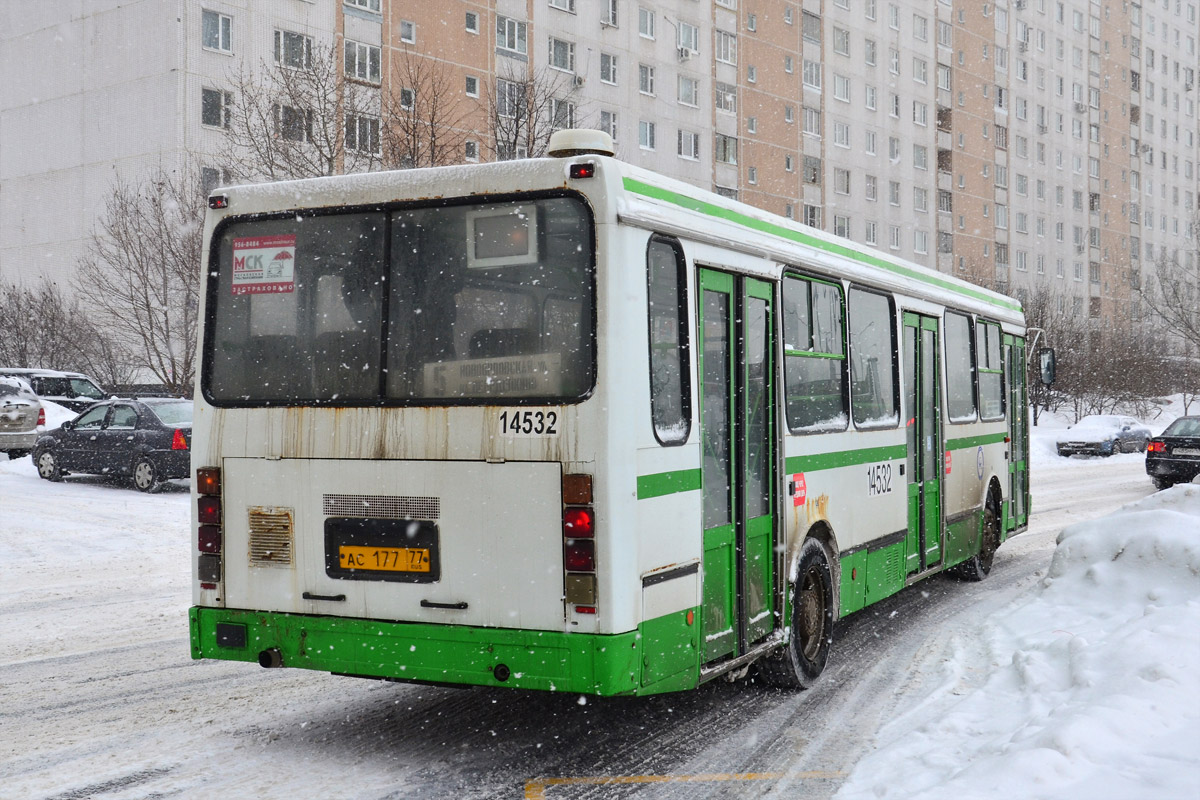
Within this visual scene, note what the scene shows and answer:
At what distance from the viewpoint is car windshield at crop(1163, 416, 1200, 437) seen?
25.0 metres

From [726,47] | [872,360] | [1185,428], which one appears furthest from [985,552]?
[726,47]

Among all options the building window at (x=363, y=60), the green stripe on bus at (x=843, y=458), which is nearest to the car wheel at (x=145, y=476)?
the green stripe on bus at (x=843, y=458)

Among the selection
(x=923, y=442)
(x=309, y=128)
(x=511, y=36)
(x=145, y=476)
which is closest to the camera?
(x=923, y=442)

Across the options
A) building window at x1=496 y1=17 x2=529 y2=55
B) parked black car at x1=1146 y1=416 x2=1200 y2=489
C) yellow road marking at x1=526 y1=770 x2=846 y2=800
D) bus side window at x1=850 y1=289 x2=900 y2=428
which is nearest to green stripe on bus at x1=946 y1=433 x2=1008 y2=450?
bus side window at x1=850 y1=289 x2=900 y2=428

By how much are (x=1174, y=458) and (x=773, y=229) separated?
67.2 feet

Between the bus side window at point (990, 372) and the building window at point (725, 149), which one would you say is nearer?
the bus side window at point (990, 372)

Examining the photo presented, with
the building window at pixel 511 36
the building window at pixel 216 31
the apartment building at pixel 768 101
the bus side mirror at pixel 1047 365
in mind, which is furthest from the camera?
the building window at pixel 511 36

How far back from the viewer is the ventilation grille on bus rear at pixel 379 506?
18.3 ft

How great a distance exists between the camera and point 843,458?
802 cm

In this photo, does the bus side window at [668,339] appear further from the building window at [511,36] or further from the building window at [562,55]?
the building window at [562,55]

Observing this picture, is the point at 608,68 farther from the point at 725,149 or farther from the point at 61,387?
the point at 61,387

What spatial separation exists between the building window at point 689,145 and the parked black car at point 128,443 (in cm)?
3605

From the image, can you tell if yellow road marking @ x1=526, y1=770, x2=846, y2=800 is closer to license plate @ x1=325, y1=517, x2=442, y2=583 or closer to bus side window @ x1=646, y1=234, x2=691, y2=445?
license plate @ x1=325, y1=517, x2=442, y2=583

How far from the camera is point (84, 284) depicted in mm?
39031
